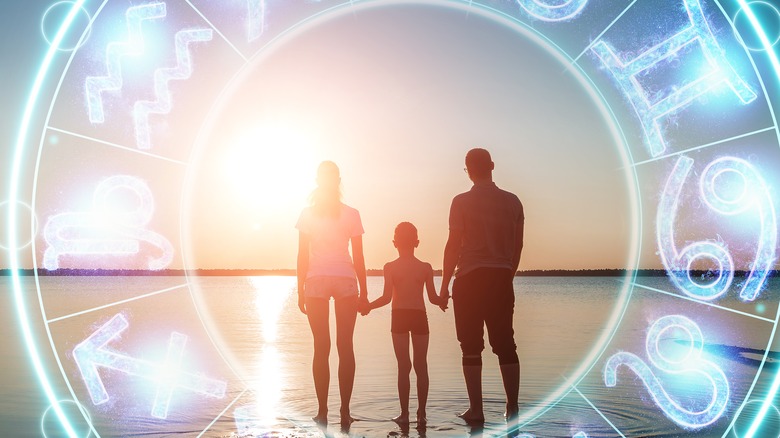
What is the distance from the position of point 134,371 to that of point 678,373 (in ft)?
27.8

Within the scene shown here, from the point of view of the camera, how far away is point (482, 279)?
789 centimetres

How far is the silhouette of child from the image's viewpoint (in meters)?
8.22

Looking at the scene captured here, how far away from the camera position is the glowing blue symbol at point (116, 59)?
8383 millimetres

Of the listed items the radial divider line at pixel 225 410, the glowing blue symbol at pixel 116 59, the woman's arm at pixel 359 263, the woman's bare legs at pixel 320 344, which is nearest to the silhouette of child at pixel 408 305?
the woman's arm at pixel 359 263

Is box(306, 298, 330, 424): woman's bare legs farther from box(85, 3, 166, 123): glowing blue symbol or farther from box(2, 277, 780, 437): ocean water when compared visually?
box(85, 3, 166, 123): glowing blue symbol

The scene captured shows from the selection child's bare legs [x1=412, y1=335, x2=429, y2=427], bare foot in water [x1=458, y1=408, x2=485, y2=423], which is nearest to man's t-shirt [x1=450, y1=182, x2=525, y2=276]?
child's bare legs [x1=412, y1=335, x2=429, y2=427]

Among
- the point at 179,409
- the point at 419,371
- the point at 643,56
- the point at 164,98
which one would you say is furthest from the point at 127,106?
the point at 643,56

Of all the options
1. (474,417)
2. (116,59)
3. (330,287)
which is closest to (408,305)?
(330,287)

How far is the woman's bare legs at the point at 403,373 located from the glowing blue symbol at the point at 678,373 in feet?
8.55

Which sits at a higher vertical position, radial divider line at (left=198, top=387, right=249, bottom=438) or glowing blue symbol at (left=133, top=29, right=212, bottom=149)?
glowing blue symbol at (left=133, top=29, right=212, bottom=149)

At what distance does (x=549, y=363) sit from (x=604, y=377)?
2.33m

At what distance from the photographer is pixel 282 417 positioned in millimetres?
8289

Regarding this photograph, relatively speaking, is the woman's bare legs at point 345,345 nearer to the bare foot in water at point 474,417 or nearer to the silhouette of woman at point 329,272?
the silhouette of woman at point 329,272

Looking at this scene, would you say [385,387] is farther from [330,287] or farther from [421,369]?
[330,287]
